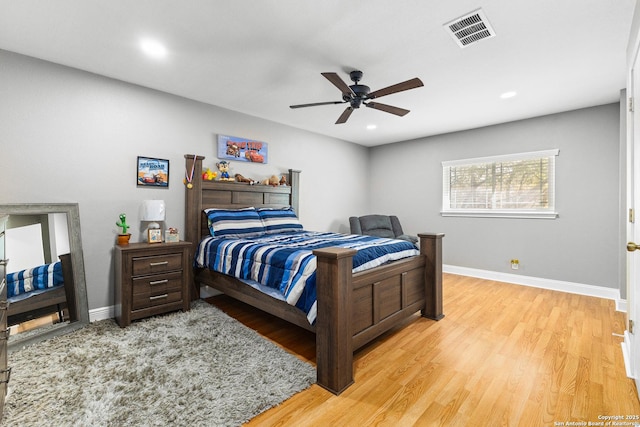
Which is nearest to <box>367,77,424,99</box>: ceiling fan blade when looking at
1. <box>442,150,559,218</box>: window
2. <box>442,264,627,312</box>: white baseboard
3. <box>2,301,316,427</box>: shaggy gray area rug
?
<box>2,301,316,427</box>: shaggy gray area rug

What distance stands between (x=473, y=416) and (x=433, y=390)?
0.27 meters

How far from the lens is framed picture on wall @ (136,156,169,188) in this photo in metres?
3.21

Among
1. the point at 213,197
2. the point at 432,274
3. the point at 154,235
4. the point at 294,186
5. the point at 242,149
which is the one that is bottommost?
the point at 432,274

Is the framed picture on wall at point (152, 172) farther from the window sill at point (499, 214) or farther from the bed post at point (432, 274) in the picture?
the window sill at point (499, 214)

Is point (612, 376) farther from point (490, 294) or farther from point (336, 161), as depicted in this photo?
point (336, 161)

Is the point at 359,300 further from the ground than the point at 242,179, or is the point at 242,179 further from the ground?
the point at 242,179

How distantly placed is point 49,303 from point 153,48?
237 centimetres

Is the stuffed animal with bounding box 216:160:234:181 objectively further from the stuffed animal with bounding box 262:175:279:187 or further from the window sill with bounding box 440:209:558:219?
the window sill with bounding box 440:209:558:219

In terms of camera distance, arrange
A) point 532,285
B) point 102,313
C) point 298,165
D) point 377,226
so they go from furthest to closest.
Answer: point 377,226
point 298,165
point 532,285
point 102,313

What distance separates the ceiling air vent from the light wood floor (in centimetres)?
242

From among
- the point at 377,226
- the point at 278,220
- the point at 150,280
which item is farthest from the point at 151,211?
the point at 377,226

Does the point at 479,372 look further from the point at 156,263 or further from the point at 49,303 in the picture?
the point at 49,303

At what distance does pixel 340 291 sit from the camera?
186 cm

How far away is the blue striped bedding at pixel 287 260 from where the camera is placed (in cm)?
214
